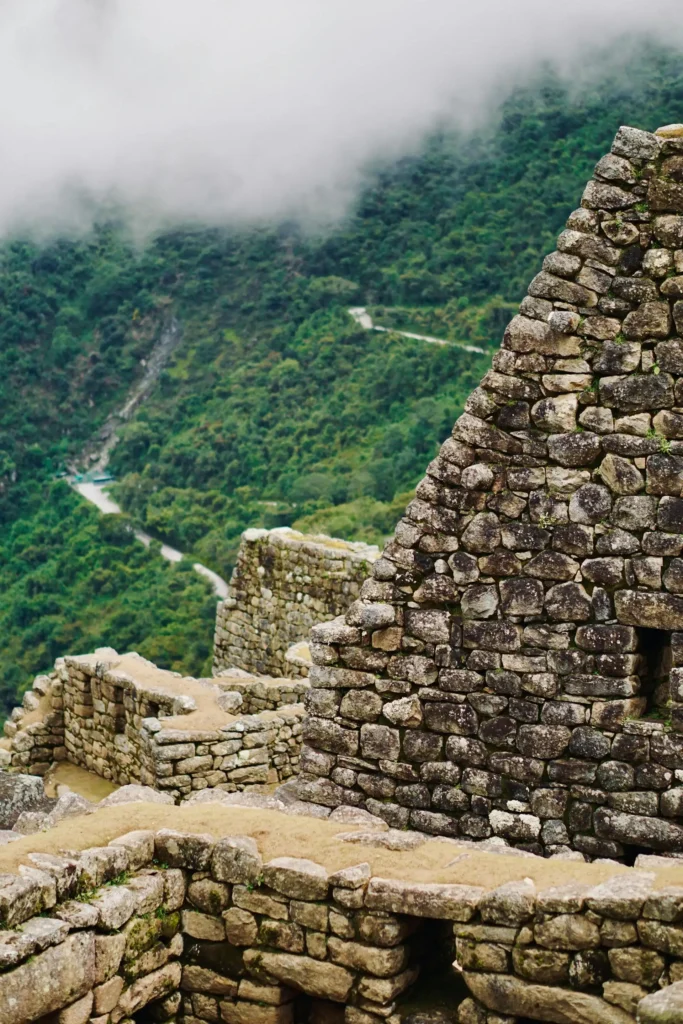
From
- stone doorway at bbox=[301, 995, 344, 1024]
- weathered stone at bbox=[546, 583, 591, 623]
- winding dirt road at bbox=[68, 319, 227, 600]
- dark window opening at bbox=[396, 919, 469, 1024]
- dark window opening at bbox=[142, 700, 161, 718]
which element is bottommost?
winding dirt road at bbox=[68, 319, 227, 600]

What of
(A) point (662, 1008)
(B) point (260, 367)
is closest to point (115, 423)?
(B) point (260, 367)

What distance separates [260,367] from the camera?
152 feet

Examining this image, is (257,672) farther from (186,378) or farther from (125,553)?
(186,378)

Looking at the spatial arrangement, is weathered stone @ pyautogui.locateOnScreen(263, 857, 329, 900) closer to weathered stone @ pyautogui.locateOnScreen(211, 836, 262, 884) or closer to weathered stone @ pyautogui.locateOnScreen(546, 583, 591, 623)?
weathered stone @ pyautogui.locateOnScreen(211, 836, 262, 884)

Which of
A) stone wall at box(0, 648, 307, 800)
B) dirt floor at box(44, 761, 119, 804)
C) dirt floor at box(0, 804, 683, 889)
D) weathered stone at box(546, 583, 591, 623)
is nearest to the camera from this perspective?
dirt floor at box(0, 804, 683, 889)

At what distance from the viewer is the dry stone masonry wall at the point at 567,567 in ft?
22.0

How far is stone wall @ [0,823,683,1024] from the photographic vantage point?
16.9ft

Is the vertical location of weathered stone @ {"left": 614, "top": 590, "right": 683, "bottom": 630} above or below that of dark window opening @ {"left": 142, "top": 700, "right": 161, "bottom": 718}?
above

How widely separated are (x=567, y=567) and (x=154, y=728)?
5033mm

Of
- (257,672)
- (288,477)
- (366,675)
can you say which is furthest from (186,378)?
(366,675)

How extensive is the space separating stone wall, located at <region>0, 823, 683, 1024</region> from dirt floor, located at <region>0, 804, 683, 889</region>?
82 mm

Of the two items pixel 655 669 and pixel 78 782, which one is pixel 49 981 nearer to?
pixel 655 669

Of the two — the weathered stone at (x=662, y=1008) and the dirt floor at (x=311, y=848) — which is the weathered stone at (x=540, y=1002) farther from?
the weathered stone at (x=662, y=1008)

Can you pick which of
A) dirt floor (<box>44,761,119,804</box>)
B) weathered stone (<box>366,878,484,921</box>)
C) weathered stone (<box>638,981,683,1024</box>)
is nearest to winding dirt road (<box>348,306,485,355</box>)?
dirt floor (<box>44,761,119,804</box>)
